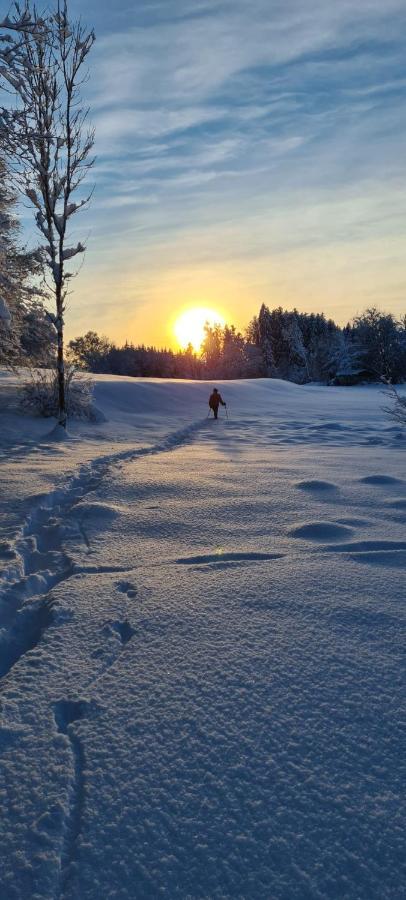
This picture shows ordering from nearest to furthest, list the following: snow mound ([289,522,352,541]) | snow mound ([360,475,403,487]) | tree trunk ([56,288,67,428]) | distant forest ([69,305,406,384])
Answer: snow mound ([289,522,352,541]), snow mound ([360,475,403,487]), tree trunk ([56,288,67,428]), distant forest ([69,305,406,384])

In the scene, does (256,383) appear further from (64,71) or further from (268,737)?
(268,737)

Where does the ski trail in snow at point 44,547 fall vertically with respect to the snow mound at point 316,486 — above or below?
below

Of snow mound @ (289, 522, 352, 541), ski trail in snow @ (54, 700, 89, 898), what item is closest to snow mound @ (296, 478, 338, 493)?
snow mound @ (289, 522, 352, 541)

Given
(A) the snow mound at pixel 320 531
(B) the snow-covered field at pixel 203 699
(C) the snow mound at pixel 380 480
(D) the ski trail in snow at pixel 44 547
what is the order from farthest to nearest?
1. (C) the snow mound at pixel 380 480
2. (A) the snow mound at pixel 320 531
3. (D) the ski trail in snow at pixel 44 547
4. (B) the snow-covered field at pixel 203 699

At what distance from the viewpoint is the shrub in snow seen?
39.4 feet

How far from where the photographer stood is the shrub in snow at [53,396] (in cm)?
1200

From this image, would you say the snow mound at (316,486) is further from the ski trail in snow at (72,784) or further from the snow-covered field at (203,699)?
the ski trail in snow at (72,784)

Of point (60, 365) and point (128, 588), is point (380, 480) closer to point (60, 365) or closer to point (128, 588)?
point (128, 588)

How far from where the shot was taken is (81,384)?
43.3ft

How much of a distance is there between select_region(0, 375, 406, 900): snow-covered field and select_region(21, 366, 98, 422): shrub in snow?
277 inches

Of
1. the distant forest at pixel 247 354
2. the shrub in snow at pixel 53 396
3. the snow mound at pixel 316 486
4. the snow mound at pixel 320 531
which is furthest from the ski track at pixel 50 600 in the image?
the distant forest at pixel 247 354

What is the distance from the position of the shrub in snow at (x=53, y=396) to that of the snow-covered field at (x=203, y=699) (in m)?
7.05

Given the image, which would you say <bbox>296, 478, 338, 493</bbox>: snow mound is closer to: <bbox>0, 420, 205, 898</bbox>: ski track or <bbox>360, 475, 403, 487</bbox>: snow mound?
<bbox>360, 475, 403, 487</bbox>: snow mound

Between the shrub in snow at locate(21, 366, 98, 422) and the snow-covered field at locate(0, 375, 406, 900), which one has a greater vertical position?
the shrub in snow at locate(21, 366, 98, 422)
